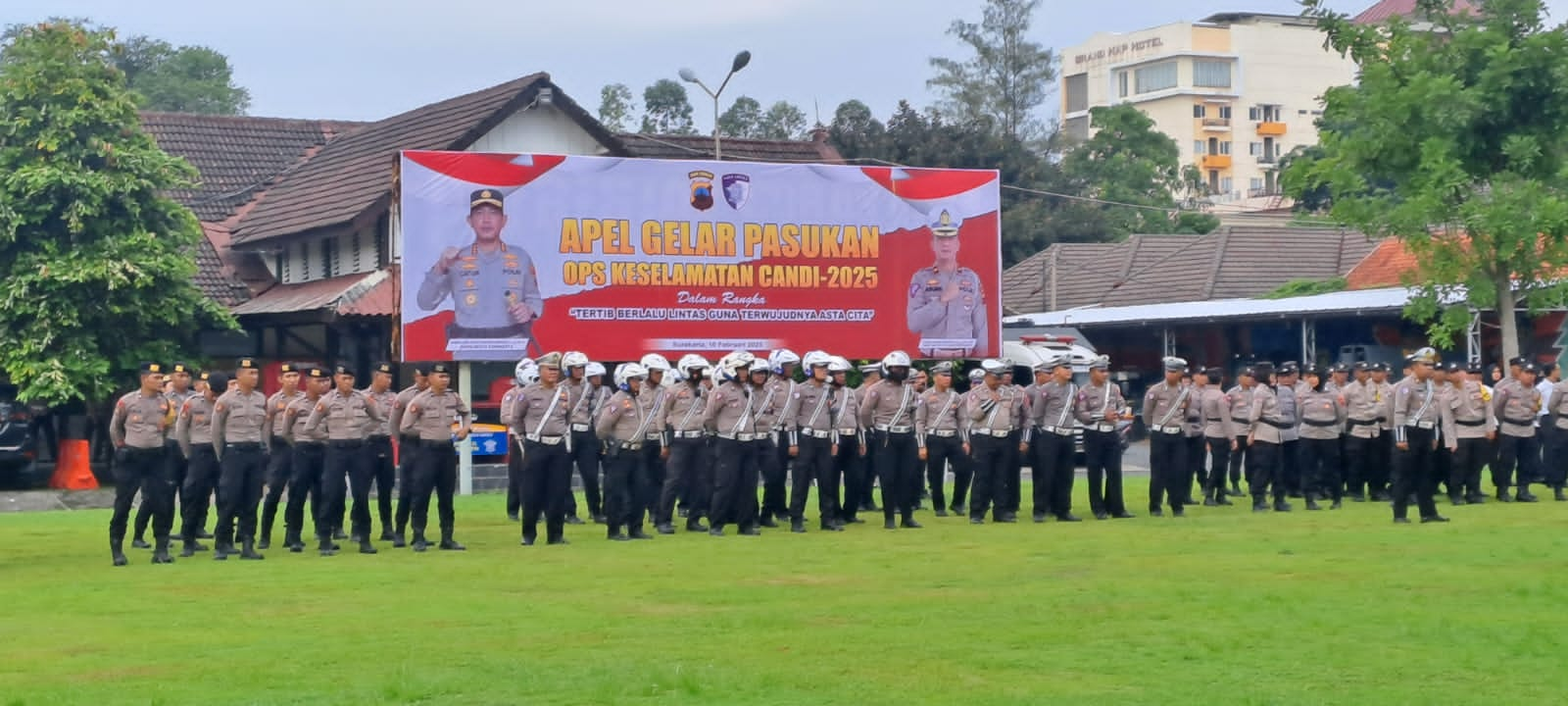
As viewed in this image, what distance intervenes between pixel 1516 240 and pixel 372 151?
19.8m

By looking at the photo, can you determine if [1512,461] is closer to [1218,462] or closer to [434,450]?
[1218,462]

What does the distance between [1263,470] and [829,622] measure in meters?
12.2

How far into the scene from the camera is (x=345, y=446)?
64.7 feet

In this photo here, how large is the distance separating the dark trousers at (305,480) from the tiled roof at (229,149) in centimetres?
2166

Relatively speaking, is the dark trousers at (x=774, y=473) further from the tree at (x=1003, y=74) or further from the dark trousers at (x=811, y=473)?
the tree at (x=1003, y=74)

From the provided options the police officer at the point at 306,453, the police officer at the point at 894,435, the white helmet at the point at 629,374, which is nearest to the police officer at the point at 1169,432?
the police officer at the point at 894,435

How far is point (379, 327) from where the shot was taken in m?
35.5

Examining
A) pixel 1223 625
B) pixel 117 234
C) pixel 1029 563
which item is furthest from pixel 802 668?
pixel 117 234

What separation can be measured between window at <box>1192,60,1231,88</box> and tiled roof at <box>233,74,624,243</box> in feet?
235

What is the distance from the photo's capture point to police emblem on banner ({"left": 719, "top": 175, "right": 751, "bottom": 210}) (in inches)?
1249

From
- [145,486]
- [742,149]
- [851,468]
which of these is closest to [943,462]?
[851,468]

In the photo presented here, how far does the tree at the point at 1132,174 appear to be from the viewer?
7094 cm

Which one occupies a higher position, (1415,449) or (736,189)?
(736,189)

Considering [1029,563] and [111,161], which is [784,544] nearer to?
[1029,563]
